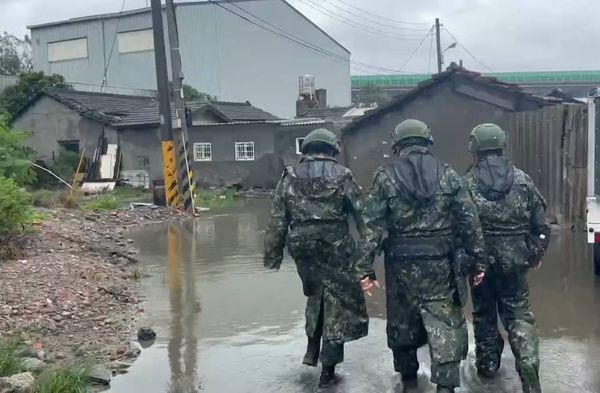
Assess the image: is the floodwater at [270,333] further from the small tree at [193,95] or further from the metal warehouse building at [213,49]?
the metal warehouse building at [213,49]

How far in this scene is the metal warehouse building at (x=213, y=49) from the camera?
146ft

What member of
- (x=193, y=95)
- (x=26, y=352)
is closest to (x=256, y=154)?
(x=193, y=95)

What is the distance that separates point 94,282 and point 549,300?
498 centimetres

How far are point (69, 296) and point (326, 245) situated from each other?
3.51 metres

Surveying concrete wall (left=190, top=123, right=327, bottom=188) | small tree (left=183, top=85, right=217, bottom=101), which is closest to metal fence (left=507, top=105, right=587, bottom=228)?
concrete wall (left=190, top=123, right=327, bottom=188)

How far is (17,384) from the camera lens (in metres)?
5.12

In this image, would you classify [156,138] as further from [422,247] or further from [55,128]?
[422,247]

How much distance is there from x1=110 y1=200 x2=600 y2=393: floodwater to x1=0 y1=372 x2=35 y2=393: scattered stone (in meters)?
0.69

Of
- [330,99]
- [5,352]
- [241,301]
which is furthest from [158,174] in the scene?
[330,99]

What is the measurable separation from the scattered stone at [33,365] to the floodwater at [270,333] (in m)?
0.55

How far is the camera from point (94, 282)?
29.5 ft

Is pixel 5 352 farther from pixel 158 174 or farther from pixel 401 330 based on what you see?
pixel 158 174

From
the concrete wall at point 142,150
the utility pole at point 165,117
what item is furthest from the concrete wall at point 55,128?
the utility pole at point 165,117

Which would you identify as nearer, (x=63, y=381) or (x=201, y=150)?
(x=63, y=381)
